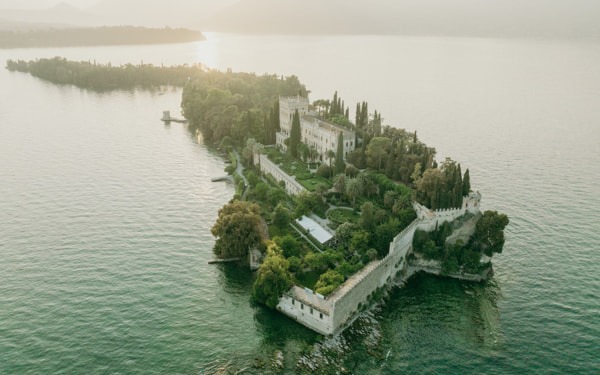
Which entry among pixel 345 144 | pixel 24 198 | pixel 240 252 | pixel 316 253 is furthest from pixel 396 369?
pixel 24 198

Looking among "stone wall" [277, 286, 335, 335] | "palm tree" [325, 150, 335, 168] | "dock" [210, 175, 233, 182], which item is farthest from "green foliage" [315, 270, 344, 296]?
"dock" [210, 175, 233, 182]

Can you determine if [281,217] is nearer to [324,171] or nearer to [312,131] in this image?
[324,171]

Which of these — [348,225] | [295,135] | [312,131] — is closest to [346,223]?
[348,225]

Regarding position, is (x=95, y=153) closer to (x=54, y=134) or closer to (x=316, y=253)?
(x=54, y=134)

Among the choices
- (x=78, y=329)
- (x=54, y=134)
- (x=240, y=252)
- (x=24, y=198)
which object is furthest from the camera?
(x=54, y=134)

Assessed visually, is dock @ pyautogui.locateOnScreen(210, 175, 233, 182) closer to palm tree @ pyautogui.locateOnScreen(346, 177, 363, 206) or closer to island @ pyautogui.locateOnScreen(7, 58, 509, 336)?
island @ pyautogui.locateOnScreen(7, 58, 509, 336)
